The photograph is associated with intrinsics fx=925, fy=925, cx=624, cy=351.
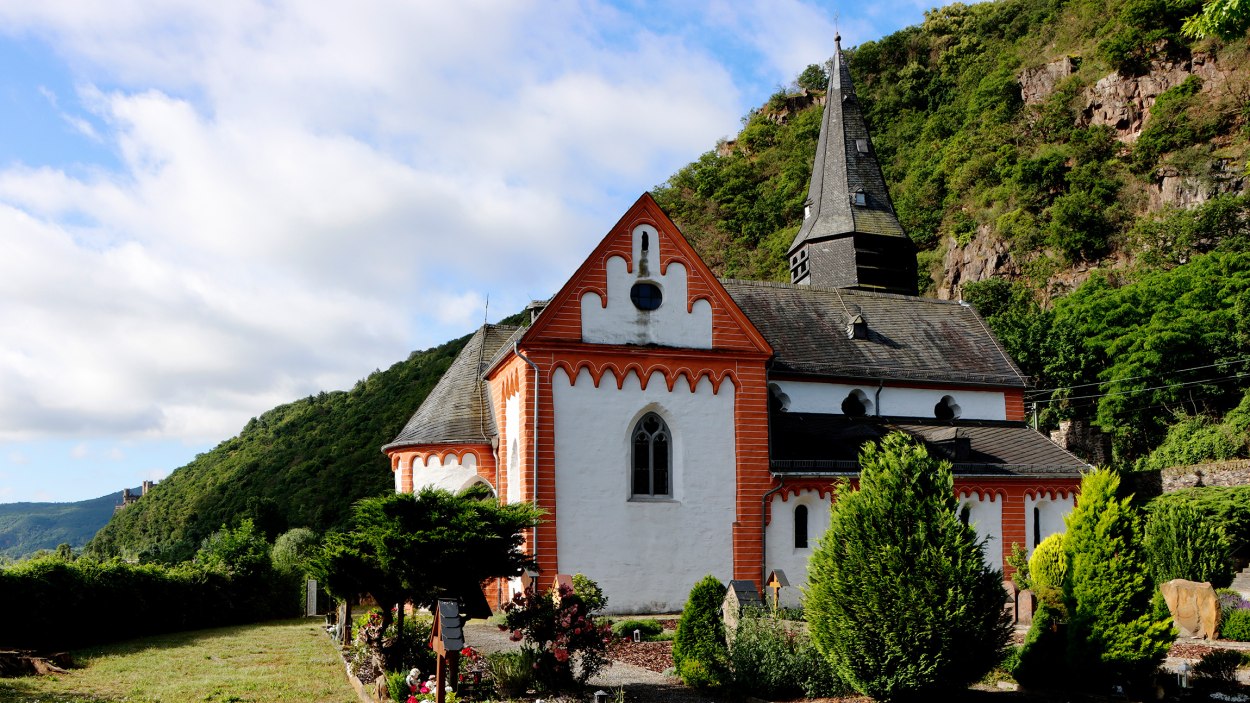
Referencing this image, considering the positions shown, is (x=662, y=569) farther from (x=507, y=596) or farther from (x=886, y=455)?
(x=886, y=455)

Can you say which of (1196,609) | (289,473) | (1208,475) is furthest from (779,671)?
(289,473)

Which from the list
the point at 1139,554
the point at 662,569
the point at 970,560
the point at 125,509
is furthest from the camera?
the point at 125,509

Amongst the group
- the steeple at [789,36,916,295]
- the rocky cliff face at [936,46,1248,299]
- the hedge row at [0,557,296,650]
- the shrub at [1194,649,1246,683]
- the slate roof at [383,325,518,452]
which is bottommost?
the hedge row at [0,557,296,650]

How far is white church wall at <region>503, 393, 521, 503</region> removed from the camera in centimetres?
2319

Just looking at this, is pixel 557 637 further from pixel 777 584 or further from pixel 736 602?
pixel 777 584

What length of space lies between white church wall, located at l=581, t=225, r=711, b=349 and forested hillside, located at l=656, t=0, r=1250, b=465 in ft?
84.8

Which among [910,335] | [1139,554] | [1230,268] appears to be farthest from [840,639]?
[1230,268]

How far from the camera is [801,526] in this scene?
24.7 m

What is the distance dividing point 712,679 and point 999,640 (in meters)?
3.99

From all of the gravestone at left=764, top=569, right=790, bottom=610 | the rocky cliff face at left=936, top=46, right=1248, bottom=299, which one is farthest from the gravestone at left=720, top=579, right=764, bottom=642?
the rocky cliff face at left=936, top=46, right=1248, bottom=299

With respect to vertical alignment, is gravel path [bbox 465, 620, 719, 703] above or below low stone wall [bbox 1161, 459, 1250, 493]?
below

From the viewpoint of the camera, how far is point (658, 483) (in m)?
23.6

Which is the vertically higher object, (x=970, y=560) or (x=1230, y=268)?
(x=1230, y=268)

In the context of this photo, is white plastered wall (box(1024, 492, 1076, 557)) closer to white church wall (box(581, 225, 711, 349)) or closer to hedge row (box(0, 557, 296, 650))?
Answer: white church wall (box(581, 225, 711, 349))
